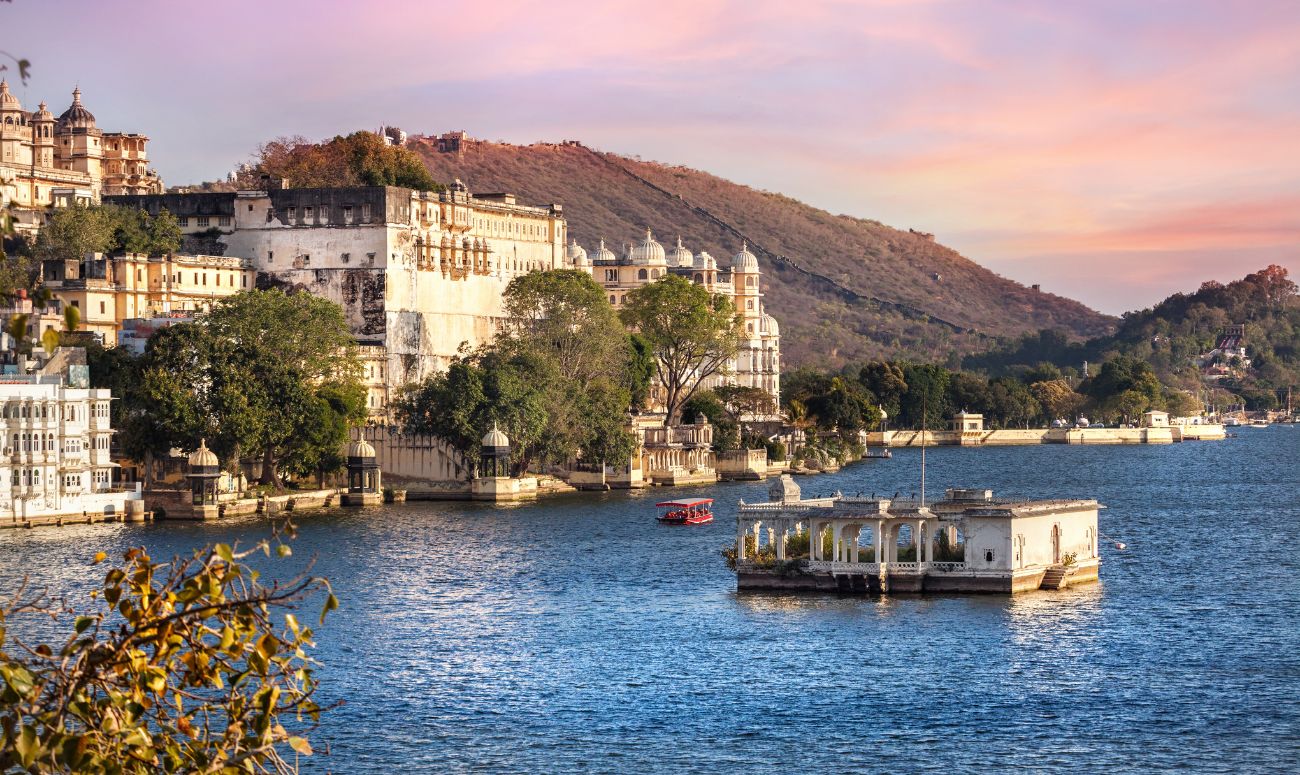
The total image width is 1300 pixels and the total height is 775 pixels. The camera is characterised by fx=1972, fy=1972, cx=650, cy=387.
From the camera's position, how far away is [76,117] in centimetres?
17350

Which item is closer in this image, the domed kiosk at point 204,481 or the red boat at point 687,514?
the red boat at point 687,514

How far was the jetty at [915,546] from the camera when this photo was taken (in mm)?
64438

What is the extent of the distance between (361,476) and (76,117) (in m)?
74.5

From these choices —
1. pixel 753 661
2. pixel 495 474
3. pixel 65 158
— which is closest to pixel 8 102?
pixel 65 158

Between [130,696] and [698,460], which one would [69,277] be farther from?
[130,696]

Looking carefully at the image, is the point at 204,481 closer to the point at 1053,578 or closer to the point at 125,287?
the point at 125,287

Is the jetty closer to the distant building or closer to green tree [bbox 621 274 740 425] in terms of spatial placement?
the distant building

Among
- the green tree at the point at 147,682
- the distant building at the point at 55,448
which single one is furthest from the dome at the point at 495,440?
the green tree at the point at 147,682

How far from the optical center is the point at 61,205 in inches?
5758

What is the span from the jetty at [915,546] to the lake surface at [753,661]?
1.06 meters

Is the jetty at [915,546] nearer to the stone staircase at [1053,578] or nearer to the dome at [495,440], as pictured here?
the stone staircase at [1053,578]

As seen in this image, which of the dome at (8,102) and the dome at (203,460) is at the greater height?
the dome at (8,102)

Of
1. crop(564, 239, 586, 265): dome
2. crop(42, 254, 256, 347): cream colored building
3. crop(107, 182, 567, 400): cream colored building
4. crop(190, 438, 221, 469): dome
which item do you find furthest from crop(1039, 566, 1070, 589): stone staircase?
crop(564, 239, 586, 265): dome

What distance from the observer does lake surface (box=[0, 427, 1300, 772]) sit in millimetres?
44094
